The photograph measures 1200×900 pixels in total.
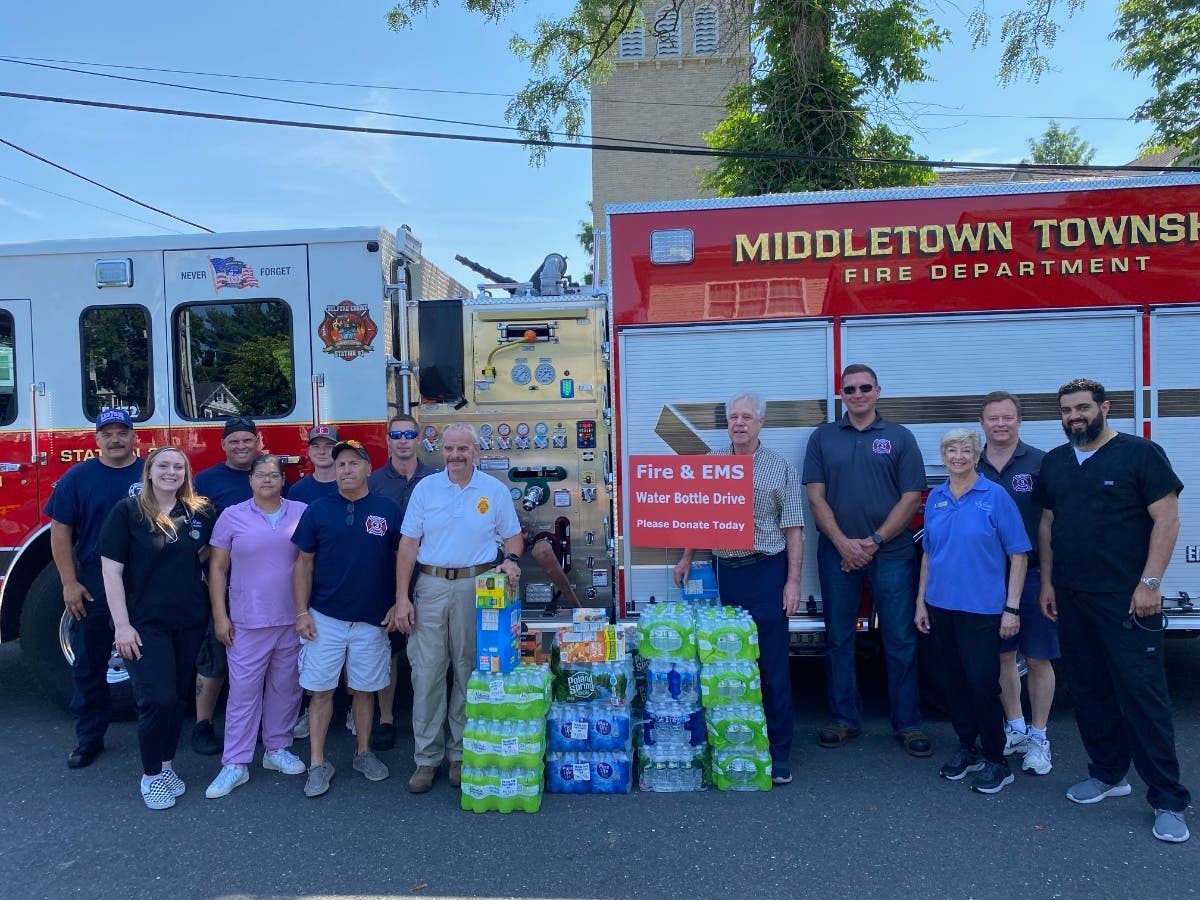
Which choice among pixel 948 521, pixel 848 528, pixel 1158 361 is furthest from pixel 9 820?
pixel 1158 361

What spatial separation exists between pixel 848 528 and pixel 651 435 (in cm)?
119

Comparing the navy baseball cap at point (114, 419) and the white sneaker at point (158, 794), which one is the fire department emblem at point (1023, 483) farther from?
the navy baseball cap at point (114, 419)

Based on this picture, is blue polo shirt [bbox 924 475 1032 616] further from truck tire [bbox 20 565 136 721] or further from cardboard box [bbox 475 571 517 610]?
truck tire [bbox 20 565 136 721]

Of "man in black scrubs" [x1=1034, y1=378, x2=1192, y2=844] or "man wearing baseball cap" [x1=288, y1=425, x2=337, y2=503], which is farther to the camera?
"man wearing baseball cap" [x1=288, y1=425, x2=337, y2=503]

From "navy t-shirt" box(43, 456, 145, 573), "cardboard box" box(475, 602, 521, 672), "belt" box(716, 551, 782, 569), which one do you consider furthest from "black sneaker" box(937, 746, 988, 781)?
"navy t-shirt" box(43, 456, 145, 573)

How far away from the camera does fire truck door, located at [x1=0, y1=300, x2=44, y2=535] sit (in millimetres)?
4891

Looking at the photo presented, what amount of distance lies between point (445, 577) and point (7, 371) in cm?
315

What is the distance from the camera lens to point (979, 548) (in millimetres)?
3861

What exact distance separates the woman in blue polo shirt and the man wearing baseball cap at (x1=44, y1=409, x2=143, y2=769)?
412cm

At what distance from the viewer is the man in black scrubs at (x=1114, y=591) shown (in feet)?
11.4

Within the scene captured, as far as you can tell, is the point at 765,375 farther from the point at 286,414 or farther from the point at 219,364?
the point at 219,364

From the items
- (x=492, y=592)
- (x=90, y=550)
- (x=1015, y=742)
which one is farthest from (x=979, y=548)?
(x=90, y=550)

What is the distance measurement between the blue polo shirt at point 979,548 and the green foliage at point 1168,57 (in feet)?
35.0

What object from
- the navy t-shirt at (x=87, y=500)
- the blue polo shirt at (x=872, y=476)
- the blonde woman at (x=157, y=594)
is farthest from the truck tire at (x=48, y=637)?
the blue polo shirt at (x=872, y=476)
